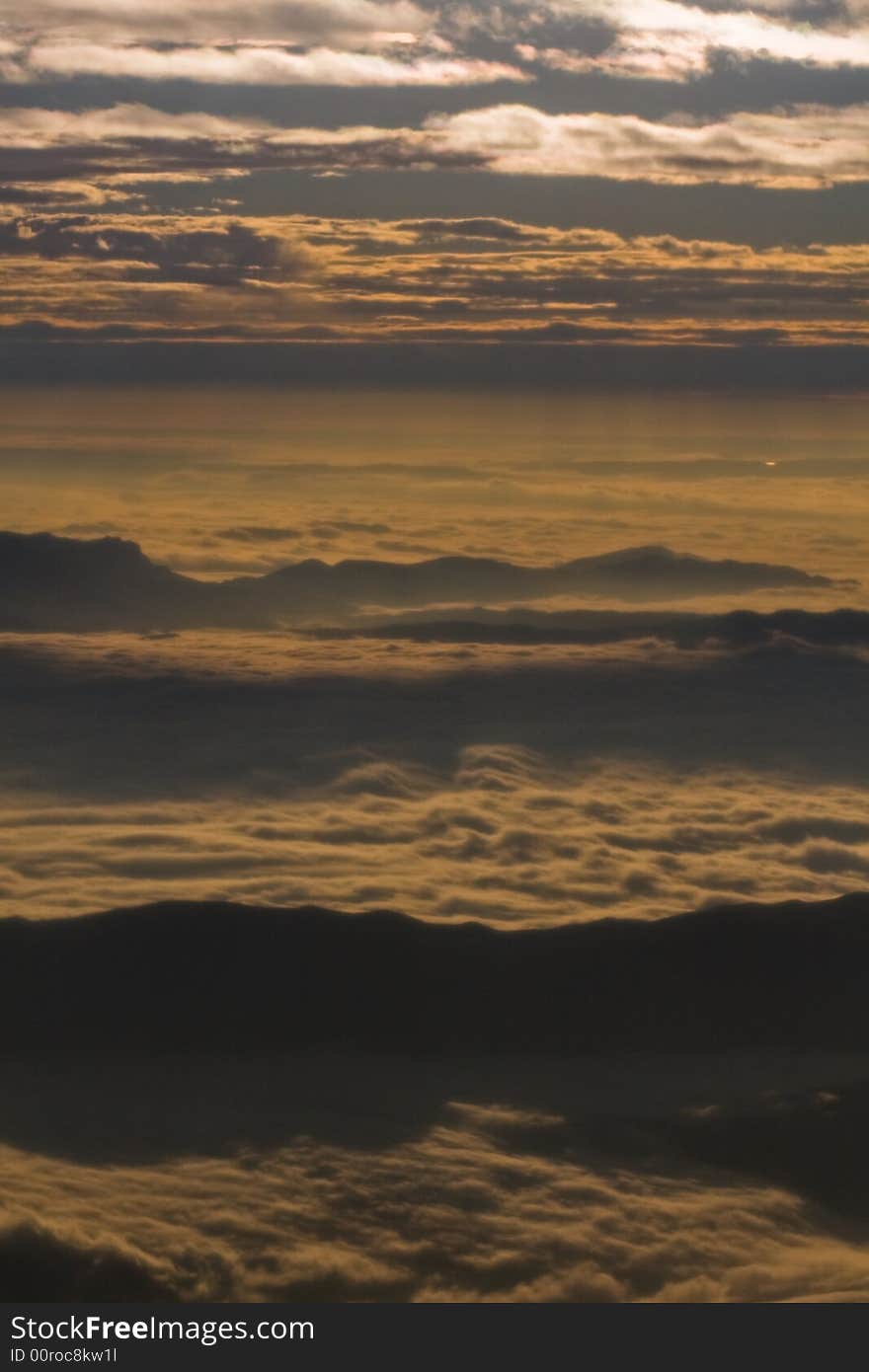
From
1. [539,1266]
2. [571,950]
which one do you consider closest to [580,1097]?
[571,950]

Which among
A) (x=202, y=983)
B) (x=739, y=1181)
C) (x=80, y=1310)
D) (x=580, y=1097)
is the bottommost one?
(x=80, y=1310)

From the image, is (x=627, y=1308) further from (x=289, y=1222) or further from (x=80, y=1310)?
(x=289, y=1222)

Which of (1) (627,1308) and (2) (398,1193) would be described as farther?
(2) (398,1193)

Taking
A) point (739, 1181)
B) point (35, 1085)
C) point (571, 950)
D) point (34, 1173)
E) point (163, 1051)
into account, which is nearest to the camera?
point (34, 1173)

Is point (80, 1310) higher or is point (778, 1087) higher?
point (778, 1087)

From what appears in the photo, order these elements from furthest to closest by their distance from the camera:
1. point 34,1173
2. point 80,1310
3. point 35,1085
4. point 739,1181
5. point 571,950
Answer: point 571,950 < point 35,1085 < point 739,1181 < point 34,1173 < point 80,1310

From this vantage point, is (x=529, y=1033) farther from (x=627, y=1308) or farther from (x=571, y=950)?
(x=627, y=1308)
